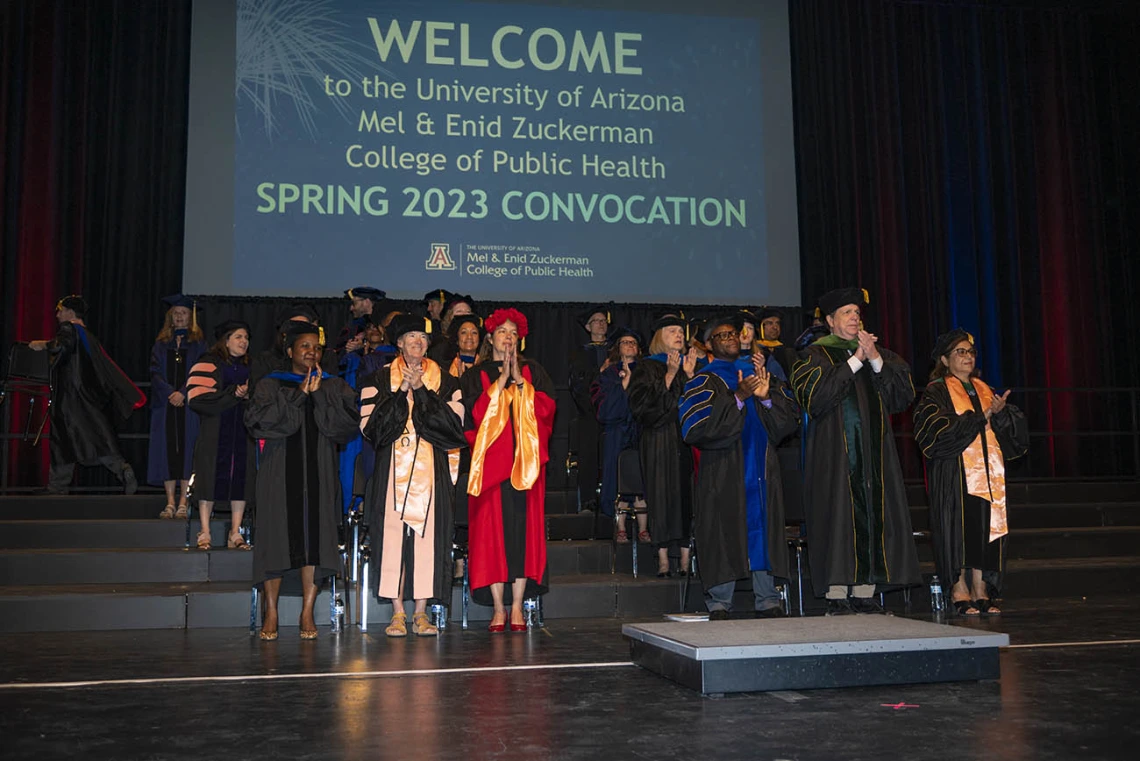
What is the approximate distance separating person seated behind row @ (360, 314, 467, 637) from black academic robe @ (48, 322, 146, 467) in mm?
3209

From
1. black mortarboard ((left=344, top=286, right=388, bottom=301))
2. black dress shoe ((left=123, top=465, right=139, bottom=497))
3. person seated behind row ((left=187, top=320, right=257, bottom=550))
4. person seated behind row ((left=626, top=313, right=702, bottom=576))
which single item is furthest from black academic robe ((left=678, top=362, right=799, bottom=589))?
black dress shoe ((left=123, top=465, right=139, bottom=497))

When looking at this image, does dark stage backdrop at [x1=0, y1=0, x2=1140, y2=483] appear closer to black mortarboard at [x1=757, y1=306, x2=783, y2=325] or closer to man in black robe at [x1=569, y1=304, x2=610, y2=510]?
black mortarboard at [x1=757, y1=306, x2=783, y2=325]

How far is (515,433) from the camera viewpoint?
5.70m

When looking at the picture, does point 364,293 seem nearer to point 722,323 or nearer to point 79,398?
point 79,398

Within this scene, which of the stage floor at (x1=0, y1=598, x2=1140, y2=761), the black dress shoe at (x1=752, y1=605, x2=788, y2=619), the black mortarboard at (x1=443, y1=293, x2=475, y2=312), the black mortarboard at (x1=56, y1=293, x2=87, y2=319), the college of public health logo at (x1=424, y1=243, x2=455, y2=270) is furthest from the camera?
the college of public health logo at (x1=424, y1=243, x2=455, y2=270)

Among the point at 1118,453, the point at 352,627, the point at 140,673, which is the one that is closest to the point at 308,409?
the point at 352,627

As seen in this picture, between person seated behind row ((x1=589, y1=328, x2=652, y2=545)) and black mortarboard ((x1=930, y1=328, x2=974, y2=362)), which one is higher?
black mortarboard ((x1=930, y1=328, x2=974, y2=362))

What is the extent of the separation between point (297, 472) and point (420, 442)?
25.2 inches

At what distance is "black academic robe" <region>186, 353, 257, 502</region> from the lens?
21.8ft

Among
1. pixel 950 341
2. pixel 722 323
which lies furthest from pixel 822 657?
pixel 950 341

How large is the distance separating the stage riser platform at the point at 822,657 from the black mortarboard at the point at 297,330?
102 inches

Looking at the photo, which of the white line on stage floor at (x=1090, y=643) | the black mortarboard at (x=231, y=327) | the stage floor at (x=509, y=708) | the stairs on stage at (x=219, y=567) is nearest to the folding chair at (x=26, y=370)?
the stairs on stage at (x=219, y=567)

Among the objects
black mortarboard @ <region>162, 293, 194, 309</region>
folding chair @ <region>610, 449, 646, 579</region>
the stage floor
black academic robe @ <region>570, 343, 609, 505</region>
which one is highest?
black mortarboard @ <region>162, 293, 194, 309</region>

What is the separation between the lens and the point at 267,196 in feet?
30.1
